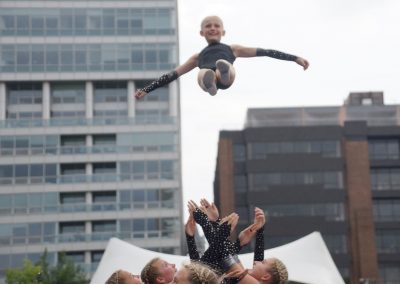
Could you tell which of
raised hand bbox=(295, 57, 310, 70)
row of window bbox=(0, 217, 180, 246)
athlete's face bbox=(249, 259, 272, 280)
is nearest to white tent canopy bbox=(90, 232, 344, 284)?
raised hand bbox=(295, 57, 310, 70)

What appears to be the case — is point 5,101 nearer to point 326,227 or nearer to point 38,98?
point 38,98

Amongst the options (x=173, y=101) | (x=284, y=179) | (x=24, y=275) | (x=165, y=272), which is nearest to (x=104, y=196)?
(x=173, y=101)

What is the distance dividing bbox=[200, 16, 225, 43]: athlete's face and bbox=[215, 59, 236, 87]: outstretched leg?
1.88 ft

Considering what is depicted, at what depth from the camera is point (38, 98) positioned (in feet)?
194

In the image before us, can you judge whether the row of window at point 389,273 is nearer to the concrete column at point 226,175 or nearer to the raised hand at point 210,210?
the concrete column at point 226,175

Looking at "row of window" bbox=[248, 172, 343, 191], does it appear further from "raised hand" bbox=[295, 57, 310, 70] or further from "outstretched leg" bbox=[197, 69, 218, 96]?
"outstretched leg" bbox=[197, 69, 218, 96]

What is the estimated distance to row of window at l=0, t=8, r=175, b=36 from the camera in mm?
57781

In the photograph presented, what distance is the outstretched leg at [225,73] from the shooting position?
26.9 ft

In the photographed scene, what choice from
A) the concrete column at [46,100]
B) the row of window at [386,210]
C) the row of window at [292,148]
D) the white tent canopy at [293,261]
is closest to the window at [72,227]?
the concrete column at [46,100]

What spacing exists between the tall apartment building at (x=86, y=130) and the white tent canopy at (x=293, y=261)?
104 feet

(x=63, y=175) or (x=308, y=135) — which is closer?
(x=63, y=175)

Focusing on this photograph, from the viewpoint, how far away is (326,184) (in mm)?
69562

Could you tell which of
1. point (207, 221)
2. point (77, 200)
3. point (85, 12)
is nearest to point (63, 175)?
point (77, 200)

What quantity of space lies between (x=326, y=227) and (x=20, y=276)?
1373 inches
